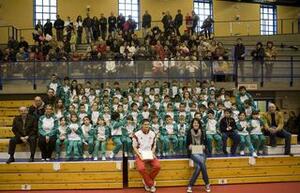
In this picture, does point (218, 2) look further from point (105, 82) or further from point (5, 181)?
point (5, 181)

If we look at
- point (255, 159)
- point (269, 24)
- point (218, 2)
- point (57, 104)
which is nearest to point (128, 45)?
point (57, 104)

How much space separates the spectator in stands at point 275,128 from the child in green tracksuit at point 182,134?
227 centimetres

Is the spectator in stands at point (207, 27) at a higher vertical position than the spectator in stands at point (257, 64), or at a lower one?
higher

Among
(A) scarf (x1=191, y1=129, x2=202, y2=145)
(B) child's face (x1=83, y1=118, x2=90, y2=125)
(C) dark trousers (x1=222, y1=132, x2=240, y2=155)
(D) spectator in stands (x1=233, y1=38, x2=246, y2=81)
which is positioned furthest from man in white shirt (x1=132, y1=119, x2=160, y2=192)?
(D) spectator in stands (x1=233, y1=38, x2=246, y2=81)

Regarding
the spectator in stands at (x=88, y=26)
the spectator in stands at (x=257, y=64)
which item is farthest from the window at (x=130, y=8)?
the spectator in stands at (x=257, y=64)

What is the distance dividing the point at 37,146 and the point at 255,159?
575 cm

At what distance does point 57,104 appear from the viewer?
1348 cm

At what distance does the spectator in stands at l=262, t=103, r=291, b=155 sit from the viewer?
12062 millimetres

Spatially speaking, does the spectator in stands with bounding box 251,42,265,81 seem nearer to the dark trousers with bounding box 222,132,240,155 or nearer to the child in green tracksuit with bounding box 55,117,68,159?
the dark trousers with bounding box 222,132,240,155

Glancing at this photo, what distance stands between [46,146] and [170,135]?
130 inches

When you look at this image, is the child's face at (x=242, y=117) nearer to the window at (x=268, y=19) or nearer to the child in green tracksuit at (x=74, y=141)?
the child in green tracksuit at (x=74, y=141)

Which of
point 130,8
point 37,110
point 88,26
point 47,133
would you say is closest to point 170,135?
point 47,133

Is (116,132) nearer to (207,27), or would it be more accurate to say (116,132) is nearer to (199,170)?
(199,170)

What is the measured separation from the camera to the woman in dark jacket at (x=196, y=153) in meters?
10.8
